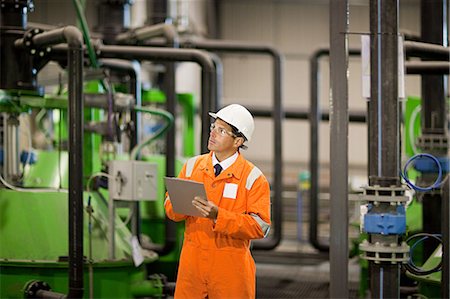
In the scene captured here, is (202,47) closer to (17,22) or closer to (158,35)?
(158,35)

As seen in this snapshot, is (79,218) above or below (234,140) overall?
below

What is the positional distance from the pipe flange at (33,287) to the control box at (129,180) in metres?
0.80

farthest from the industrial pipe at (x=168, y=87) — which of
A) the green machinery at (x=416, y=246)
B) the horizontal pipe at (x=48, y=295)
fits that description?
the horizontal pipe at (x=48, y=295)

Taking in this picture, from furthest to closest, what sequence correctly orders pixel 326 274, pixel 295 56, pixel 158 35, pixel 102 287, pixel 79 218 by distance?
pixel 295 56 → pixel 326 274 → pixel 158 35 → pixel 102 287 → pixel 79 218

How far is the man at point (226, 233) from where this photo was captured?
4.12 meters

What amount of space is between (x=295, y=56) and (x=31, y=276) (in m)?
12.6

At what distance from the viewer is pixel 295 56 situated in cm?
1753

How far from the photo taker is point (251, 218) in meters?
4.07

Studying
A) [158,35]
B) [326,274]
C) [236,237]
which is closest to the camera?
[236,237]

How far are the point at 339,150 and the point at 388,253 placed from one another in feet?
1.96

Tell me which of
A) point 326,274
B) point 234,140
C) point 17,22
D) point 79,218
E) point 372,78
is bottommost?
point 326,274

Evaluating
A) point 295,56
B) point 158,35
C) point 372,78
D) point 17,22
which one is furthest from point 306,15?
point 372,78

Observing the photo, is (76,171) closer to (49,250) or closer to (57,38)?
(49,250)

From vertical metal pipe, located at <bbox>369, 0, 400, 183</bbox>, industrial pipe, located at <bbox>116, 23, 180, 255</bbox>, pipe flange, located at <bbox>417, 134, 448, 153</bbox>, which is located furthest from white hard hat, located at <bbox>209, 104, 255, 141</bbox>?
industrial pipe, located at <bbox>116, 23, 180, 255</bbox>
